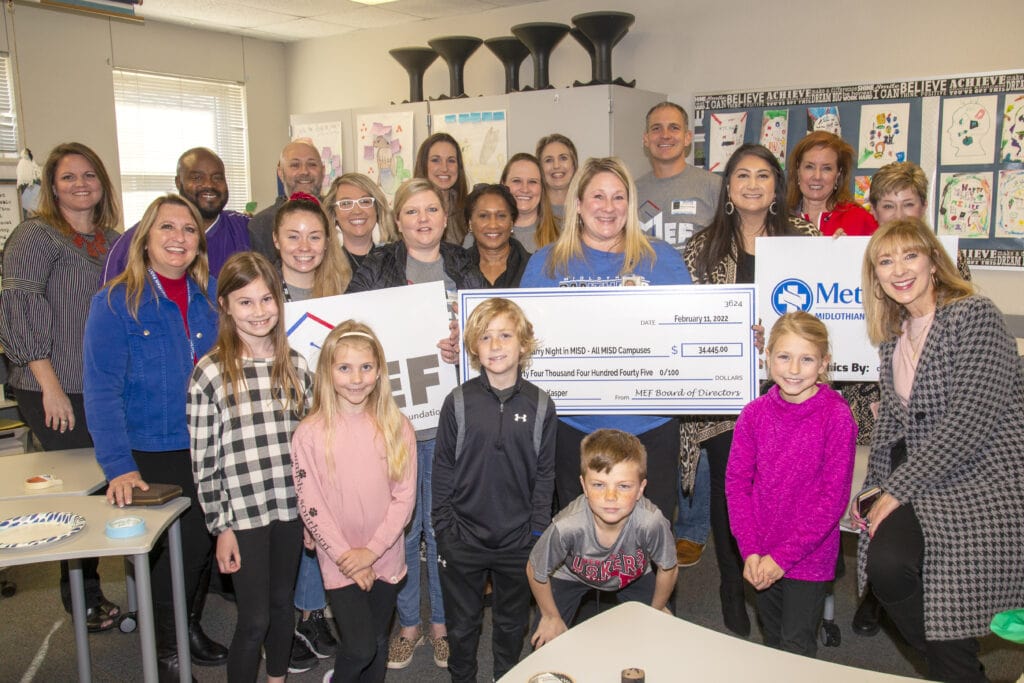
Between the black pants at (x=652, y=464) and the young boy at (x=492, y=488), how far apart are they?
0.20 meters

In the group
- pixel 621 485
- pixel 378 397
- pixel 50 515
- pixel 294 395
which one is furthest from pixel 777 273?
pixel 50 515

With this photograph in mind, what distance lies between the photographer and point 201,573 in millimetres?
3125

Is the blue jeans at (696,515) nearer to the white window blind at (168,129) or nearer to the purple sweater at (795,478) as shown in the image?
the purple sweater at (795,478)

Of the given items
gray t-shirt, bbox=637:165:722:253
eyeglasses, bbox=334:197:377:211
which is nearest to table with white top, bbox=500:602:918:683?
eyeglasses, bbox=334:197:377:211

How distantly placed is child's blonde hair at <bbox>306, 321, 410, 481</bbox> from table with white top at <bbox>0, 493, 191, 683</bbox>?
1.90 ft

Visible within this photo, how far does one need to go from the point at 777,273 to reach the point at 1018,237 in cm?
295

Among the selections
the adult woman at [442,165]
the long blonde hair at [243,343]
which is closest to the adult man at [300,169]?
the adult woman at [442,165]

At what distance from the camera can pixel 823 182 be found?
149 inches

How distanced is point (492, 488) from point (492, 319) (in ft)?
1.87

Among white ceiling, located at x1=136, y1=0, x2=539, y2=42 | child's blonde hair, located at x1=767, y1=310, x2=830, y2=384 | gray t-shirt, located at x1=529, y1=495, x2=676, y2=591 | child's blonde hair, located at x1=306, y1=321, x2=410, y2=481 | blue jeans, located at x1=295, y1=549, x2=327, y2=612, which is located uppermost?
white ceiling, located at x1=136, y1=0, x2=539, y2=42

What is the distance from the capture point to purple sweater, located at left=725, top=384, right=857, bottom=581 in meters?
2.53

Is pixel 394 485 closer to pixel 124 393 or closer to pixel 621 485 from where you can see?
pixel 621 485

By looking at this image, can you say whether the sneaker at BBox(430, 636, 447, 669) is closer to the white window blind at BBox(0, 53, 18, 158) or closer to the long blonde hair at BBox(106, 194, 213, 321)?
the long blonde hair at BBox(106, 194, 213, 321)

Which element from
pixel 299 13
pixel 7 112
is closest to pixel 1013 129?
pixel 299 13
